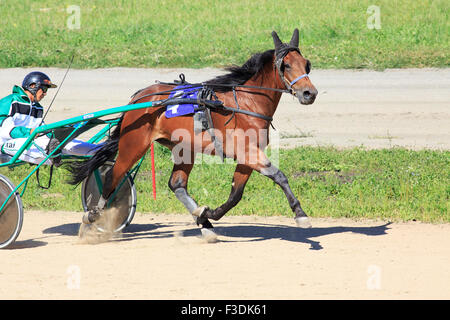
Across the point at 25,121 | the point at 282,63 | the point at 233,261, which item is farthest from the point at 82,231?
the point at 282,63

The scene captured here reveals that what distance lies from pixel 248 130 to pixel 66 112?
7739 mm

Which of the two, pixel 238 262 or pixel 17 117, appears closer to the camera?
pixel 238 262

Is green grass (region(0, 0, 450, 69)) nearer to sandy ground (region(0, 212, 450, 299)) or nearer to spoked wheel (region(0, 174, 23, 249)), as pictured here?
sandy ground (region(0, 212, 450, 299))

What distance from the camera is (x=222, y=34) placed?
17906mm

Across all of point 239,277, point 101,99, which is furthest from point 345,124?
point 239,277

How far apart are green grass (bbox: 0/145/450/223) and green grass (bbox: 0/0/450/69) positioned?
5189 millimetres

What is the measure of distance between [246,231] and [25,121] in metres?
2.48

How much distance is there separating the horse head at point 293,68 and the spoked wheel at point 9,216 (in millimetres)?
2697

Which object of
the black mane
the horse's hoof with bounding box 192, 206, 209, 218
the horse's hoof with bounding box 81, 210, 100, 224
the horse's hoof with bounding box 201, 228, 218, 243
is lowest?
the horse's hoof with bounding box 201, 228, 218, 243

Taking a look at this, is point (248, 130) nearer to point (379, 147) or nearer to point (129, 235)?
point (129, 235)

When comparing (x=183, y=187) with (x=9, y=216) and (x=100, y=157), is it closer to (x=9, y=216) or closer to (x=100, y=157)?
(x=100, y=157)

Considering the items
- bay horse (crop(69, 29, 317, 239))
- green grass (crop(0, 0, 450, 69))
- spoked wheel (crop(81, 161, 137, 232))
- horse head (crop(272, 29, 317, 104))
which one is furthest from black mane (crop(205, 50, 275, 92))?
green grass (crop(0, 0, 450, 69))

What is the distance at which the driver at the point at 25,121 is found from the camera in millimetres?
7902

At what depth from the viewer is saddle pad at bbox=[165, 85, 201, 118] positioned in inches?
301
